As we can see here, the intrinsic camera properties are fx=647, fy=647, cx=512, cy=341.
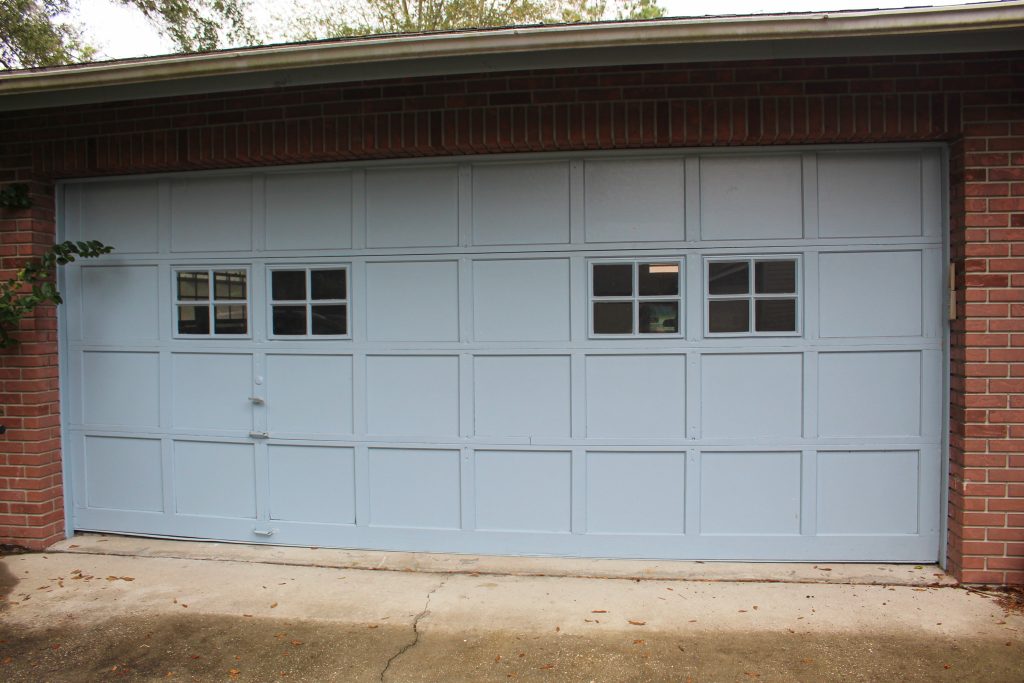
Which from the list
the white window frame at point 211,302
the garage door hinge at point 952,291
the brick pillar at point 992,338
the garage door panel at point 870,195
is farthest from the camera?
the white window frame at point 211,302

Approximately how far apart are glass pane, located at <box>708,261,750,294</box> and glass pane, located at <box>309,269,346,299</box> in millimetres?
2320

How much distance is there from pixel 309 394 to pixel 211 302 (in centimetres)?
91

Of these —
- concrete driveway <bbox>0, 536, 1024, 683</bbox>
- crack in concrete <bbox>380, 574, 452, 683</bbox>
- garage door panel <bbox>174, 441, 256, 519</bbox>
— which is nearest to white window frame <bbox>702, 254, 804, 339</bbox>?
concrete driveway <bbox>0, 536, 1024, 683</bbox>

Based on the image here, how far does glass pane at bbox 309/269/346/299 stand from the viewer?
165 inches

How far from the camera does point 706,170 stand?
391cm

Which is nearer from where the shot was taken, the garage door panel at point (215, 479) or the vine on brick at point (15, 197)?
the vine on brick at point (15, 197)

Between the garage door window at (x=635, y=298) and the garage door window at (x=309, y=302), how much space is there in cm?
163

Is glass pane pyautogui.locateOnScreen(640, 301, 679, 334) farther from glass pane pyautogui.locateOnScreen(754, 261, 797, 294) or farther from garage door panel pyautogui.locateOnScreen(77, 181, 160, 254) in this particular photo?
garage door panel pyautogui.locateOnScreen(77, 181, 160, 254)

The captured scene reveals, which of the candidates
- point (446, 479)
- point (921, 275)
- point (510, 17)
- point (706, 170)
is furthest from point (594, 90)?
point (510, 17)

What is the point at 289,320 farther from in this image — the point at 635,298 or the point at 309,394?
the point at 635,298

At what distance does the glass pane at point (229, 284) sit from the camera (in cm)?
429

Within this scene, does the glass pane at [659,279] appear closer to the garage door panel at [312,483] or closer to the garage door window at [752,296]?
the garage door window at [752,296]

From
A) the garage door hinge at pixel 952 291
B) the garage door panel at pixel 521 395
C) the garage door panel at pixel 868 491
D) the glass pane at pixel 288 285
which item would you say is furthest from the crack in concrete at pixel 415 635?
the garage door hinge at pixel 952 291

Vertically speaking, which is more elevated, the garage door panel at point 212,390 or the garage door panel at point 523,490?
the garage door panel at point 212,390
